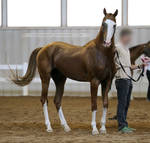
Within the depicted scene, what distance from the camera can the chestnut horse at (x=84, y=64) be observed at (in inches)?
255

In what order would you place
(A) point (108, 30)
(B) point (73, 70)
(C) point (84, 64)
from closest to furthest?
(A) point (108, 30) → (C) point (84, 64) → (B) point (73, 70)

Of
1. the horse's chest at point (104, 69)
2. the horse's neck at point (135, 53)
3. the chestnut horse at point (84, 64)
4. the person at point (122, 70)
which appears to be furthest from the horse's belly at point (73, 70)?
the horse's neck at point (135, 53)

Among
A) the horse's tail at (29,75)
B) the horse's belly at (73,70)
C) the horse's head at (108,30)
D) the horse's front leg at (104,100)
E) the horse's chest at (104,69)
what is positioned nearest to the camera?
the horse's head at (108,30)

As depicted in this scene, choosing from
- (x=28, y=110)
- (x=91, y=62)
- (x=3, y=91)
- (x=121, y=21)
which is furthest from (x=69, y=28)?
(x=91, y=62)

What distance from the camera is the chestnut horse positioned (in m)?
6.47

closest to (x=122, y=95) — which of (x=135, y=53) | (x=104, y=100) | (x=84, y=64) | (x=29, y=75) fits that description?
(x=104, y=100)

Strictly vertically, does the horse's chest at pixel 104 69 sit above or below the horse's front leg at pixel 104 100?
above

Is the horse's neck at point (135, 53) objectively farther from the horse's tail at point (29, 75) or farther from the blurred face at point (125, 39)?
the blurred face at point (125, 39)

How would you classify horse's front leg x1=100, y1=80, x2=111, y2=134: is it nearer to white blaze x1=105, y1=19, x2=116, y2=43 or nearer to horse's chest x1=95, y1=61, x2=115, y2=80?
horse's chest x1=95, y1=61, x2=115, y2=80

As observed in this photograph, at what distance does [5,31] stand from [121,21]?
4929 millimetres

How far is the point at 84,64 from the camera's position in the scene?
674 centimetres

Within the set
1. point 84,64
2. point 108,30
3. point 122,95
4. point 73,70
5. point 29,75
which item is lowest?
point 122,95

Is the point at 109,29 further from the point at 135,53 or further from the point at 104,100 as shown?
the point at 135,53

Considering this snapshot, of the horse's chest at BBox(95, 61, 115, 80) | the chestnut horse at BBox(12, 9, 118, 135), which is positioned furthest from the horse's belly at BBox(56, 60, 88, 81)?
the horse's chest at BBox(95, 61, 115, 80)
